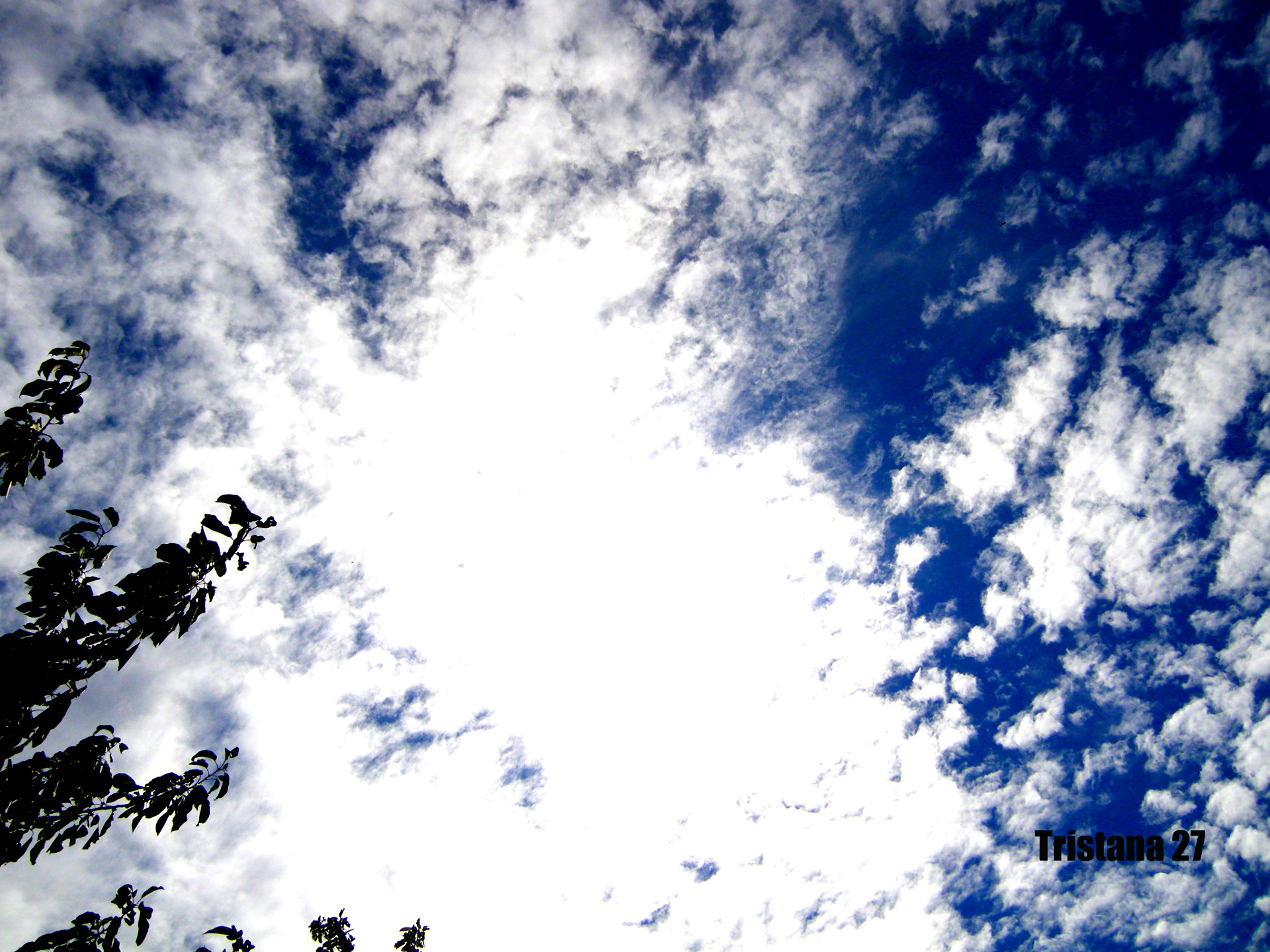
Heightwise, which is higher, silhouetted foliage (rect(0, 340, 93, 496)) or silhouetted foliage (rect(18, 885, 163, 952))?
silhouetted foliage (rect(0, 340, 93, 496))

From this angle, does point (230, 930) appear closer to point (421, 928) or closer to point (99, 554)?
point (99, 554)

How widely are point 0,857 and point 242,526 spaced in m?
2.93

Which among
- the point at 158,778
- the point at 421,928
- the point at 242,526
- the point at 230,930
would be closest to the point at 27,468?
the point at 242,526

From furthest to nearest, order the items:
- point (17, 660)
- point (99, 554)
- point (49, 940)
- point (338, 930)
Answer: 1. point (338, 930)
2. point (99, 554)
3. point (49, 940)
4. point (17, 660)

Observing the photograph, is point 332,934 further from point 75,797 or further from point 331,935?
point 75,797

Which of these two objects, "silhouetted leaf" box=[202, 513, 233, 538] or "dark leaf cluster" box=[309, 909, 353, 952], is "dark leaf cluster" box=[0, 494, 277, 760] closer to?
"silhouetted leaf" box=[202, 513, 233, 538]

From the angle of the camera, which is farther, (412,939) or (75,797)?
(412,939)

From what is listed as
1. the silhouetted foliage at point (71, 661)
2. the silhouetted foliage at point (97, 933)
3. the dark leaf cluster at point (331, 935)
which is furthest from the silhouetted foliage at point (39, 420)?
the dark leaf cluster at point (331, 935)

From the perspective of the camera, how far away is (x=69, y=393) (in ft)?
15.6

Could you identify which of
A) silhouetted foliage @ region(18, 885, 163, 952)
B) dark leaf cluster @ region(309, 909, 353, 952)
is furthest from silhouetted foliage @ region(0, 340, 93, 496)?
dark leaf cluster @ region(309, 909, 353, 952)

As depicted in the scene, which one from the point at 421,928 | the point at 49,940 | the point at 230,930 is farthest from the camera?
the point at 421,928

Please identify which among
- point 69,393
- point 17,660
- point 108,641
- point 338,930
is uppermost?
point 69,393

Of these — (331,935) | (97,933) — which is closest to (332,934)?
(331,935)

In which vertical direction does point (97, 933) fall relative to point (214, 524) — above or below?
below
